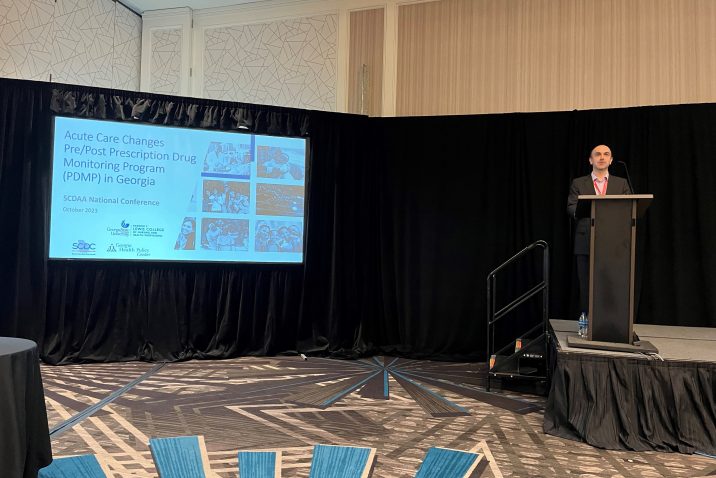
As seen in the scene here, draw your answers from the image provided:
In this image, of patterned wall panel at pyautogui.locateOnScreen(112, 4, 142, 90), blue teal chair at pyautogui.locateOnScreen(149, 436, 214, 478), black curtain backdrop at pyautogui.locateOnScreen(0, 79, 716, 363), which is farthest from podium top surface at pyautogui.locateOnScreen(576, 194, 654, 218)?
patterned wall panel at pyautogui.locateOnScreen(112, 4, 142, 90)

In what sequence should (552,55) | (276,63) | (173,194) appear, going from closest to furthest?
(173,194)
(552,55)
(276,63)

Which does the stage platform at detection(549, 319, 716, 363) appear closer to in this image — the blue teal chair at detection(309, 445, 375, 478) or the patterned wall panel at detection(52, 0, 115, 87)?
the blue teal chair at detection(309, 445, 375, 478)

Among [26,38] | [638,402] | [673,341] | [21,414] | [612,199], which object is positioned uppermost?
[26,38]

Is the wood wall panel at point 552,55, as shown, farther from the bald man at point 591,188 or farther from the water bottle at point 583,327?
the water bottle at point 583,327

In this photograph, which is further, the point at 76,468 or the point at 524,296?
the point at 524,296

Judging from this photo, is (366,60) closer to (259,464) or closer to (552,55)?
(552,55)

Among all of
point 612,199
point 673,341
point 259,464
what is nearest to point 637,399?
point 673,341

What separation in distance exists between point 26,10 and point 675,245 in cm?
623

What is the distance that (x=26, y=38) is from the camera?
490cm

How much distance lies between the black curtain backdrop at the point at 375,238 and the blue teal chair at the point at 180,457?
7.06 feet

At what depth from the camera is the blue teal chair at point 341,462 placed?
8.09 ft

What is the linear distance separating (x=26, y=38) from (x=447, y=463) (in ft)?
16.8

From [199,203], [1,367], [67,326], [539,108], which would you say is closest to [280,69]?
[199,203]

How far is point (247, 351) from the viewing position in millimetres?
5141
